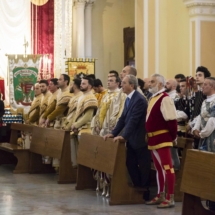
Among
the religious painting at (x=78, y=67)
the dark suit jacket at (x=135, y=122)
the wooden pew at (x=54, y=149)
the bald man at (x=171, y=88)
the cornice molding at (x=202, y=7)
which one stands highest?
the cornice molding at (x=202, y=7)

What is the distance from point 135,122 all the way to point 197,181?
1.54 meters

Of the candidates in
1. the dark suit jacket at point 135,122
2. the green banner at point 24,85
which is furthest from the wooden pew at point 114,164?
the green banner at point 24,85

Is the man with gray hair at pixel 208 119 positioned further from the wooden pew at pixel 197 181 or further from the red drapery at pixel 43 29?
the red drapery at pixel 43 29

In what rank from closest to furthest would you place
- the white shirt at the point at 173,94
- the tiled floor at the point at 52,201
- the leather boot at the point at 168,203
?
the tiled floor at the point at 52,201 → the leather boot at the point at 168,203 → the white shirt at the point at 173,94

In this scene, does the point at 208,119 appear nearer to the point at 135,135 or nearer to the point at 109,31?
the point at 135,135

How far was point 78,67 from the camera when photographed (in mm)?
15953

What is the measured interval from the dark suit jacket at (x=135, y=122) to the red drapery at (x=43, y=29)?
9371mm

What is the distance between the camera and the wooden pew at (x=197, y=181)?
19.0 ft

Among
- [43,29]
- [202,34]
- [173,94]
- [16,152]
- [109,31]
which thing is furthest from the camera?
[109,31]

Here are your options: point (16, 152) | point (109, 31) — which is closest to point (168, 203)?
point (16, 152)

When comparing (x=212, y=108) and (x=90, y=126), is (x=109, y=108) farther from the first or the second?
(x=212, y=108)

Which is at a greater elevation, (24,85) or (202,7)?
(202,7)

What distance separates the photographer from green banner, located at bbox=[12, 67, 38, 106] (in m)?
14.6

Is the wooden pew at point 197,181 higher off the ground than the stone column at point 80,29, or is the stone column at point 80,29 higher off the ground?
the stone column at point 80,29
